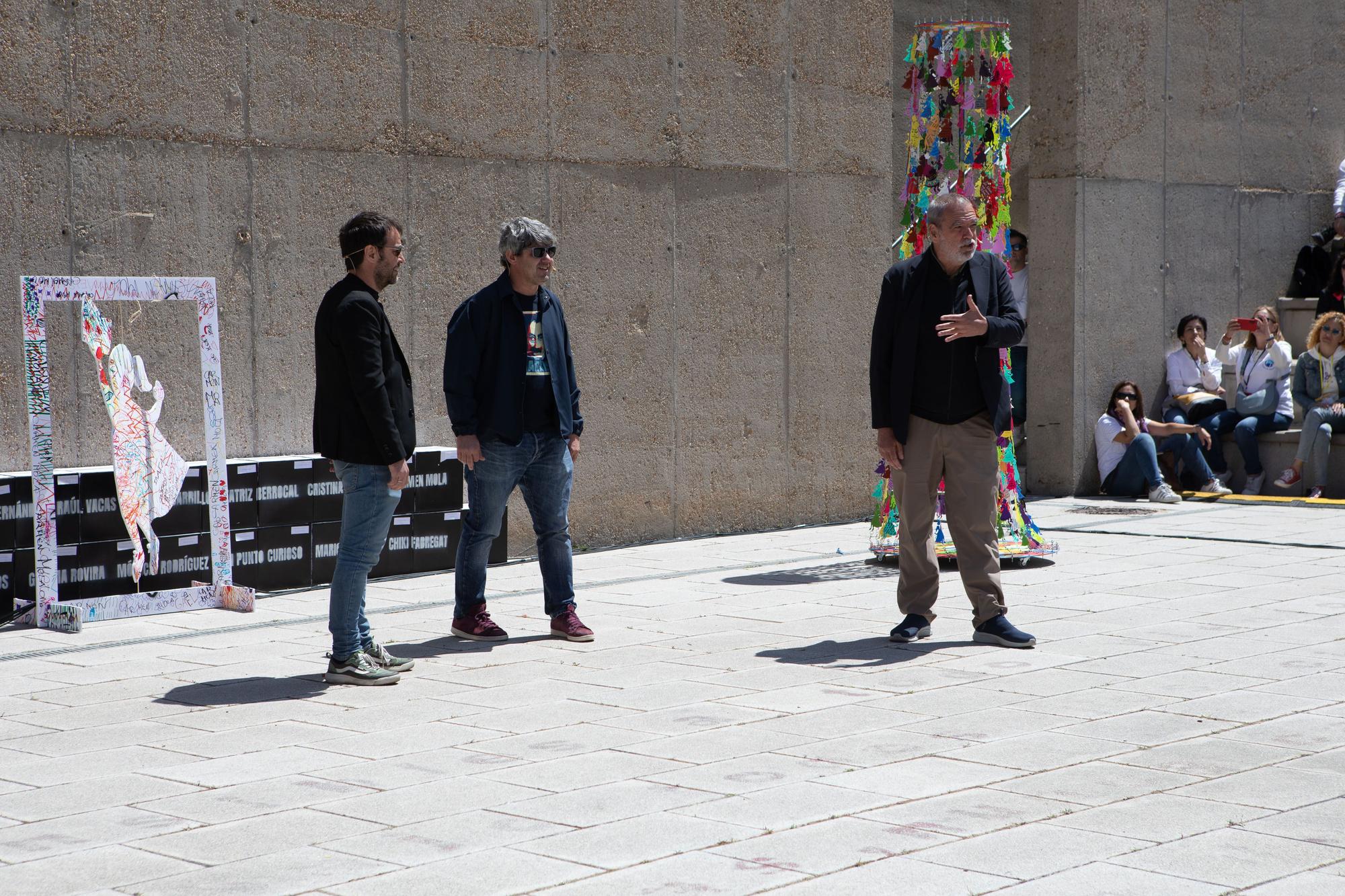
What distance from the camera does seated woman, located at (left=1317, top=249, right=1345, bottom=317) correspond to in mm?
14281

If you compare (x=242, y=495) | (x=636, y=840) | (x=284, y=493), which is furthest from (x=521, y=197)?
(x=636, y=840)

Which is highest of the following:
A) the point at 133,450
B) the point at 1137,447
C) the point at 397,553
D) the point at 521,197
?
the point at 521,197

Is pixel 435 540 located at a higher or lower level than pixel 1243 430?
lower

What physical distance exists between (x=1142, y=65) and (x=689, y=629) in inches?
331

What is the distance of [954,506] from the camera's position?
279 inches

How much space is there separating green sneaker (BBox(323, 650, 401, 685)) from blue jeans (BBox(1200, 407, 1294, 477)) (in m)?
9.11

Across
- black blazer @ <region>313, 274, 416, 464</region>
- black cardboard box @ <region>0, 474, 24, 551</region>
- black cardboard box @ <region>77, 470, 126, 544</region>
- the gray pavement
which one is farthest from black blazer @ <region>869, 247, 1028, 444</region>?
black cardboard box @ <region>0, 474, 24, 551</region>

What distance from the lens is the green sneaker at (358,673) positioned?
6.32 m

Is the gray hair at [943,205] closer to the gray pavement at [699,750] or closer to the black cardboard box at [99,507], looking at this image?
the gray pavement at [699,750]

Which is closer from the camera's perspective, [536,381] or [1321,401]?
[536,381]

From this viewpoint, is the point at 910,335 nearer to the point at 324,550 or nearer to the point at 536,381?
the point at 536,381

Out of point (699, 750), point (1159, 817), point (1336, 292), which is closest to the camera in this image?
point (1159, 817)

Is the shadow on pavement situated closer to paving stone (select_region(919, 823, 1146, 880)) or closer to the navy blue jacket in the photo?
the navy blue jacket

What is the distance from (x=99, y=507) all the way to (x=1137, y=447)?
8409 millimetres
